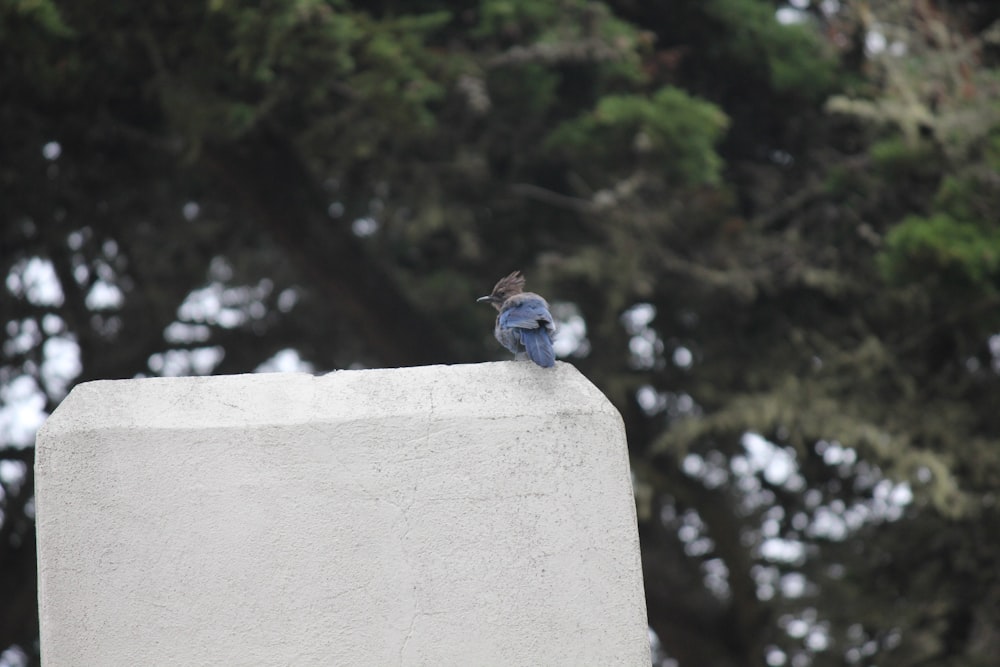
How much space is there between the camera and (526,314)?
3904 mm

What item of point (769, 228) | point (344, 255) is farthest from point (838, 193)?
point (344, 255)

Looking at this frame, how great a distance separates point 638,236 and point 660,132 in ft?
2.12

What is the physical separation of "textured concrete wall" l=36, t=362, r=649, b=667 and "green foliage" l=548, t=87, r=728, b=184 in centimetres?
380

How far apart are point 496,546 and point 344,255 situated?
205 inches

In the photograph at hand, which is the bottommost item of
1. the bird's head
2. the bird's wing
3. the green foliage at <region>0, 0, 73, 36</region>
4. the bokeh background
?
the bokeh background

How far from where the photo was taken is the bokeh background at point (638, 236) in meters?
7.07

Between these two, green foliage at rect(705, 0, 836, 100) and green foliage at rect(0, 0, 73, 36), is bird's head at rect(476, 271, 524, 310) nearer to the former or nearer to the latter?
green foliage at rect(0, 0, 73, 36)

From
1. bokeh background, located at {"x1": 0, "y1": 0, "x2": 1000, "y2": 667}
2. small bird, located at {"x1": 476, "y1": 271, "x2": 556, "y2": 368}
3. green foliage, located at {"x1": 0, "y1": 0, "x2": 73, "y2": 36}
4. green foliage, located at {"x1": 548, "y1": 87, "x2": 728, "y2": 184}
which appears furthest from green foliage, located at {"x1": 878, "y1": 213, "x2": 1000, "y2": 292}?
green foliage, located at {"x1": 0, "y1": 0, "x2": 73, "y2": 36}

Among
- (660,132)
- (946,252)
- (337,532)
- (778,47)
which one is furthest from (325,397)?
(778,47)

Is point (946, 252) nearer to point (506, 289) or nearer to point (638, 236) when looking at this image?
point (638, 236)

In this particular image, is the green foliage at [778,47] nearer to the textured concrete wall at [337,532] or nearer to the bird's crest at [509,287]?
the bird's crest at [509,287]

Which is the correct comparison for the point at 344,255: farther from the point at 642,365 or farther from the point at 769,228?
the point at 769,228

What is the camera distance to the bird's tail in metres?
3.70

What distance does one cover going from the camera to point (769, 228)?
8.38 metres
